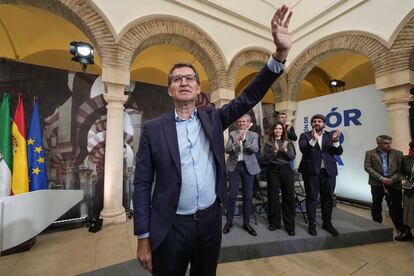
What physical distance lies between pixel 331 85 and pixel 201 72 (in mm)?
4999

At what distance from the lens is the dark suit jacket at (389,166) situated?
Answer: 3264 millimetres

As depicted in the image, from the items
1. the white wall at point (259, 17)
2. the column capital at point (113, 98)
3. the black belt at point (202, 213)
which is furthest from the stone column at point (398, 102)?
the column capital at point (113, 98)

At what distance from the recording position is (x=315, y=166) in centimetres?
279

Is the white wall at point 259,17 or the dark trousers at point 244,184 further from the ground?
the white wall at point 259,17

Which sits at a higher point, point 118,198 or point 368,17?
point 368,17

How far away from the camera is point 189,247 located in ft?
3.72

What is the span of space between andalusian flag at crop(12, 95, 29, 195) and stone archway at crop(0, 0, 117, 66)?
165cm

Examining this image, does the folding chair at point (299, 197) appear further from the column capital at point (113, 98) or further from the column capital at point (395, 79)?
the column capital at point (113, 98)

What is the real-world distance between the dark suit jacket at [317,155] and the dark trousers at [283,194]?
0.25m

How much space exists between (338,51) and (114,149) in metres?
5.81

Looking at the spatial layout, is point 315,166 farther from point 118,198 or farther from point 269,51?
point 269,51


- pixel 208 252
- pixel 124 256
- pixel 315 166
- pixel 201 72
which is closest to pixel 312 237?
pixel 315 166

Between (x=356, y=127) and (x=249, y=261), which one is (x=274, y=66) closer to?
(x=249, y=261)

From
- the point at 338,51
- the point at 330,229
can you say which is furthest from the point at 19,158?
the point at 338,51
